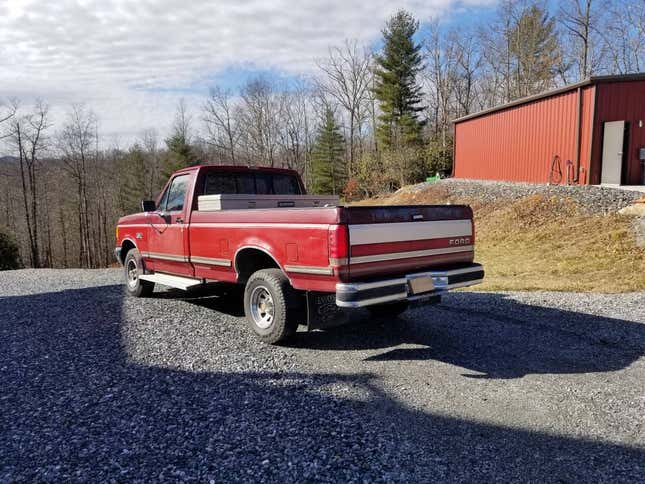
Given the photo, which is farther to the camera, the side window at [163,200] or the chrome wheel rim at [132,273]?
the chrome wheel rim at [132,273]

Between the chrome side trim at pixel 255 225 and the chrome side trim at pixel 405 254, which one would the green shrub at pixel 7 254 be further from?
the chrome side trim at pixel 405 254

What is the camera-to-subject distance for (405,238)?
476cm

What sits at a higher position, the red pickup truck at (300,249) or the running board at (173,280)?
the red pickup truck at (300,249)

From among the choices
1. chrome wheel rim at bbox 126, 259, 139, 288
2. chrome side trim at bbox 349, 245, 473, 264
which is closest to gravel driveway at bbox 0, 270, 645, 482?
chrome side trim at bbox 349, 245, 473, 264

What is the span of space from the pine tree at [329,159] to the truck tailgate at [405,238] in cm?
3752

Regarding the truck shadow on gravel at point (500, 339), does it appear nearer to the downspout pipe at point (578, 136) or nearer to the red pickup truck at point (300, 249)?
the red pickup truck at point (300, 249)

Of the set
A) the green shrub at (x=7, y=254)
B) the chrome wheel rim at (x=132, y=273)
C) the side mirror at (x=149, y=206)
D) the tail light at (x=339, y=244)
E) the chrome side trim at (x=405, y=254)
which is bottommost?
the green shrub at (x=7, y=254)

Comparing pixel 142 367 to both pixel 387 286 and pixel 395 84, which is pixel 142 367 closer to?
pixel 387 286

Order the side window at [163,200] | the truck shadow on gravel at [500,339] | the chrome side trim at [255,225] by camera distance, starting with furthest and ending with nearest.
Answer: the side window at [163,200]
the truck shadow on gravel at [500,339]
the chrome side trim at [255,225]

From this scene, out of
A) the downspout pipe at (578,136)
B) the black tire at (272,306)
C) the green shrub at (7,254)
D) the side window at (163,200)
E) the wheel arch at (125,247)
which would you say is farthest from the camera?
the green shrub at (7,254)

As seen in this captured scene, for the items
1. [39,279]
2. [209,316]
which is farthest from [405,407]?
[39,279]

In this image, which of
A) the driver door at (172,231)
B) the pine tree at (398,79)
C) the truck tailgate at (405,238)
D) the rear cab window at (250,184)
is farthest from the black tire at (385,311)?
the pine tree at (398,79)

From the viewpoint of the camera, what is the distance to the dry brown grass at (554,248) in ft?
29.6

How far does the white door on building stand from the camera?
15.2 metres
